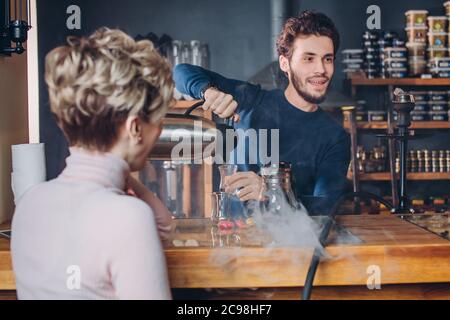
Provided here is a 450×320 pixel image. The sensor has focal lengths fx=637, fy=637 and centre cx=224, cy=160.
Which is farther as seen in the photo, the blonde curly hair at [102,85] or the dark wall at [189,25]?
the dark wall at [189,25]

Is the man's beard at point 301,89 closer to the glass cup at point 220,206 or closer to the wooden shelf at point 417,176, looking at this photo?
the wooden shelf at point 417,176

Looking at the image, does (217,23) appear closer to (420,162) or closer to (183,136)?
(420,162)

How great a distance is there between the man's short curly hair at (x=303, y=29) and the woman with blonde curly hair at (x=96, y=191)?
1.58 metres

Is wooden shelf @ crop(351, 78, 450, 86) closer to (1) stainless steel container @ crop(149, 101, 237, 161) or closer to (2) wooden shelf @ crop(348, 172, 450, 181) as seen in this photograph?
(2) wooden shelf @ crop(348, 172, 450, 181)

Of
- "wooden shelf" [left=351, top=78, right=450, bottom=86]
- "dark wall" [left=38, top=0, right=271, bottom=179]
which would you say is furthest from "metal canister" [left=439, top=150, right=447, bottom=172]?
"dark wall" [left=38, top=0, right=271, bottom=179]

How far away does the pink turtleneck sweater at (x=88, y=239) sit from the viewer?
3.23 feet

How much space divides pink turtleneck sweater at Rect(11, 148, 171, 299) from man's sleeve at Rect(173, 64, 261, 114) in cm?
120

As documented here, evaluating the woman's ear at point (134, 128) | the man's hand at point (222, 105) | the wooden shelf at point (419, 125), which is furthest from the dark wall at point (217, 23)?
the woman's ear at point (134, 128)

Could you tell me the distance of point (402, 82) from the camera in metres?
3.07

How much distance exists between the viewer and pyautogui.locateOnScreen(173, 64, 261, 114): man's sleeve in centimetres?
232

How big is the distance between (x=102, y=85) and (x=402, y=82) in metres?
2.27
